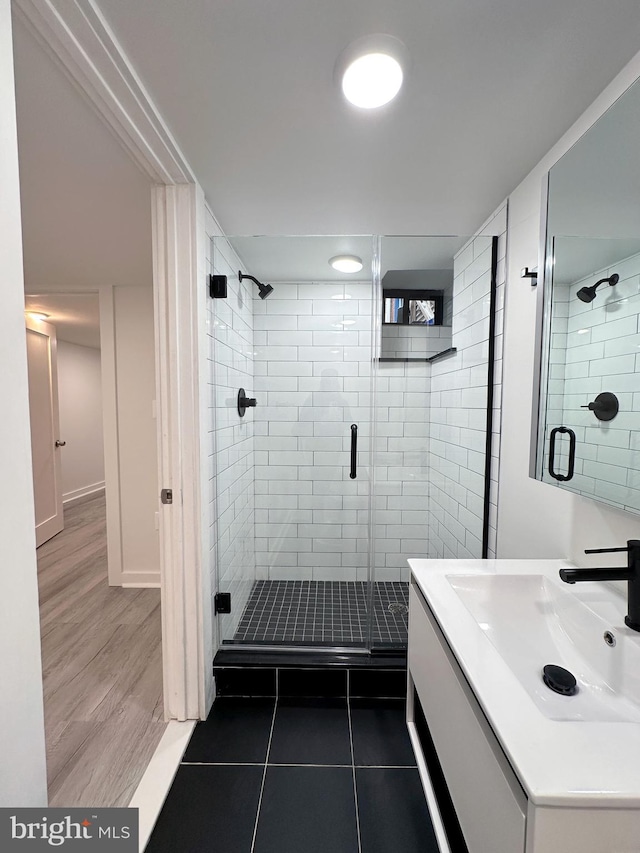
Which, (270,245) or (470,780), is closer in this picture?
(470,780)

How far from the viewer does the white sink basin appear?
0.86 metres

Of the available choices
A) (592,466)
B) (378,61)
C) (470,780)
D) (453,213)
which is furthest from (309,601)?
(378,61)

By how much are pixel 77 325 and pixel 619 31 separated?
4946 mm

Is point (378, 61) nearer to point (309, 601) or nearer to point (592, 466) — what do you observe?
point (592, 466)

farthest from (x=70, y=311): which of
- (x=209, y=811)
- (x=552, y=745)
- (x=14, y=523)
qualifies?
(x=552, y=745)

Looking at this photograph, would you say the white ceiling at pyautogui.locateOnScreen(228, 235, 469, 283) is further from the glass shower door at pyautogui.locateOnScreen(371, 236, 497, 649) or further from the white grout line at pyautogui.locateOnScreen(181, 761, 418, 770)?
the white grout line at pyautogui.locateOnScreen(181, 761, 418, 770)

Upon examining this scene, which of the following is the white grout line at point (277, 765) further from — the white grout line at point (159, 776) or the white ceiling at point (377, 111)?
the white ceiling at point (377, 111)

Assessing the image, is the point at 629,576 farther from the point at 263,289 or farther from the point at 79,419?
the point at 79,419

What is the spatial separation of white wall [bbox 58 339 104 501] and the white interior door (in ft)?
4.50

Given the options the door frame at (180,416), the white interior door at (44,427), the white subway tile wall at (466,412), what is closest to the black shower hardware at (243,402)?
the door frame at (180,416)

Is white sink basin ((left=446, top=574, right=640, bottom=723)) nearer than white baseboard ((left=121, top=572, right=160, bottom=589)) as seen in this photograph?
Yes

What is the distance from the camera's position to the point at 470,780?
0.80m

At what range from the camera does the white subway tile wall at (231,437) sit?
1785mm

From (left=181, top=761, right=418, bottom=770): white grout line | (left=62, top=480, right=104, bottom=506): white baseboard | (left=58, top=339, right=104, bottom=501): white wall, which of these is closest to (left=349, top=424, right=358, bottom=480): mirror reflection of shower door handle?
(left=181, top=761, right=418, bottom=770): white grout line
